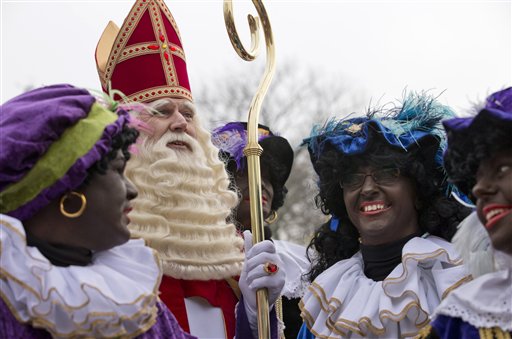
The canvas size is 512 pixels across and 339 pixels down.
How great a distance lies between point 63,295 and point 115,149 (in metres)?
0.62

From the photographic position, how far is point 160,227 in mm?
4309

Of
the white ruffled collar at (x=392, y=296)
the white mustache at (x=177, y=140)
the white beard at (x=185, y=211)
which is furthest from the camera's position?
the white mustache at (x=177, y=140)

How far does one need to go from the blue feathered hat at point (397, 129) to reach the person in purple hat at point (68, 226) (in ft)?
5.09

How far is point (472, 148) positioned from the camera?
126 inches

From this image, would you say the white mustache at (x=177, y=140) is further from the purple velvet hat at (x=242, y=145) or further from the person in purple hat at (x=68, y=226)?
the person in purple hat at (x=68, y=226)

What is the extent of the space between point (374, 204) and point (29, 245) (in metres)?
1.94

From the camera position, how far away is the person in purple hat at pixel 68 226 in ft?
9.30

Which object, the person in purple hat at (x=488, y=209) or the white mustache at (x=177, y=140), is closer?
the person in purple hat at (x=488, y=209)

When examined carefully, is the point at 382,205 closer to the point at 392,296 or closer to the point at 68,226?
the point at 392,296

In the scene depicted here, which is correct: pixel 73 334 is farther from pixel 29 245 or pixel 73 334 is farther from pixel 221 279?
pixel 221 279

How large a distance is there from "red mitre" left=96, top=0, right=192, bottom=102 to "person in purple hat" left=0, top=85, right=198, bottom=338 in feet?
5.07

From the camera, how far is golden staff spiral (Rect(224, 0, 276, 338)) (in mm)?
4082

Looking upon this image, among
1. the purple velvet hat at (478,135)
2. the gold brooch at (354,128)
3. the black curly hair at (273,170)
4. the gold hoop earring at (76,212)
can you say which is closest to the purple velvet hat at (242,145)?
the black curly hair at (273,170)

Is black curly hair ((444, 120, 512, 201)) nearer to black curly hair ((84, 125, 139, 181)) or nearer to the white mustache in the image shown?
black curly hair ((84, 125, 139, 181))
